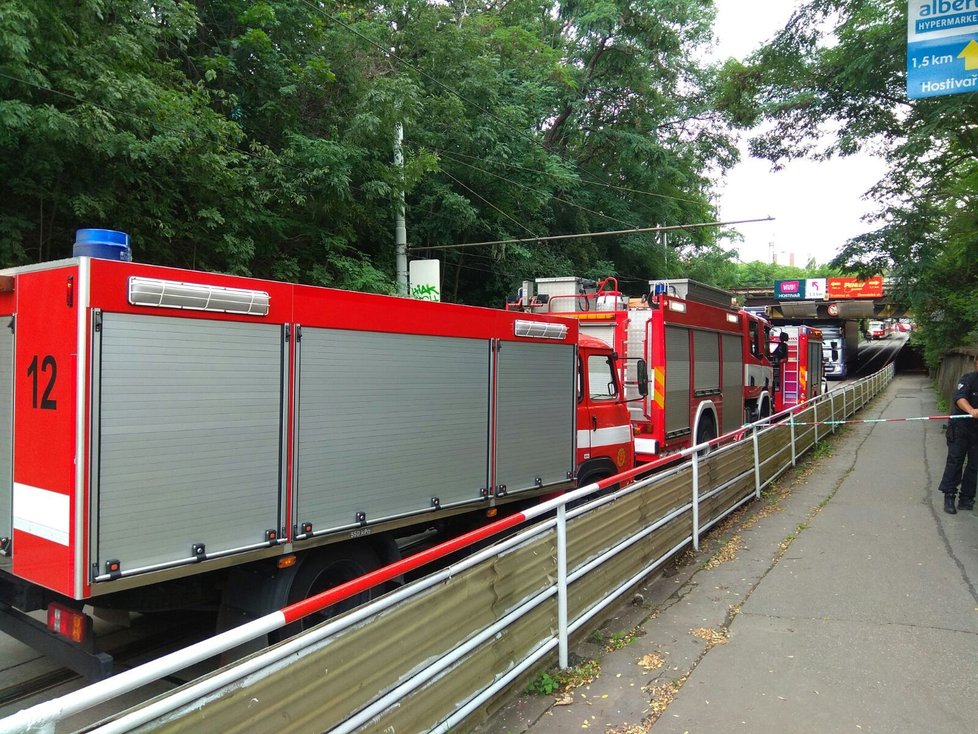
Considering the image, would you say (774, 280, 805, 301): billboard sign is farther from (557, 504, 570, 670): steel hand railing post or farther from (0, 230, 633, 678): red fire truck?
(557, 504, 570, 670): steel hand railing post

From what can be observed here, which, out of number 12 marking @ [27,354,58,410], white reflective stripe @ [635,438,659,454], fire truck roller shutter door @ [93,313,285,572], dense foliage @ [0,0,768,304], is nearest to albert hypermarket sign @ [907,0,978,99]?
white reflective stripe @ [635,438,659,454]

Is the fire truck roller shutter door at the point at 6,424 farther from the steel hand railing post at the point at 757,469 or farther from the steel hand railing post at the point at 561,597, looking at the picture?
the steel hand railing post at the point at 757,469

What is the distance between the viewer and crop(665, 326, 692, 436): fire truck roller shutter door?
9844mm

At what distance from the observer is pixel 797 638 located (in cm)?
474

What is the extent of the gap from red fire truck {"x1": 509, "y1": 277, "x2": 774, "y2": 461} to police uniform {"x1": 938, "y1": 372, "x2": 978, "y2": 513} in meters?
3.31

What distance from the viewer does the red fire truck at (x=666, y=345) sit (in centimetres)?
964

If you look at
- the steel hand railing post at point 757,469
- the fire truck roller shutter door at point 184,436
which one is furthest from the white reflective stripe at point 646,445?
the fire truck roller shutter door at point 184,436

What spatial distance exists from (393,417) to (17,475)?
83.4 inches

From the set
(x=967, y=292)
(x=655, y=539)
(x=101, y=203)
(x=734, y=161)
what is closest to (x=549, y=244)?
(x=734, y=161)

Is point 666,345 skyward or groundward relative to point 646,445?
skyward

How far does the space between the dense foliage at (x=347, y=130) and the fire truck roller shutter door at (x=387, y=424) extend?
6134mm

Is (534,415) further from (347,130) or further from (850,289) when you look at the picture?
(850,289)

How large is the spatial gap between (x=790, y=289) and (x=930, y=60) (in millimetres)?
42877

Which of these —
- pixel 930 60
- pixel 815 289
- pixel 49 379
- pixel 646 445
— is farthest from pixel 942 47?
pixel 815 289
